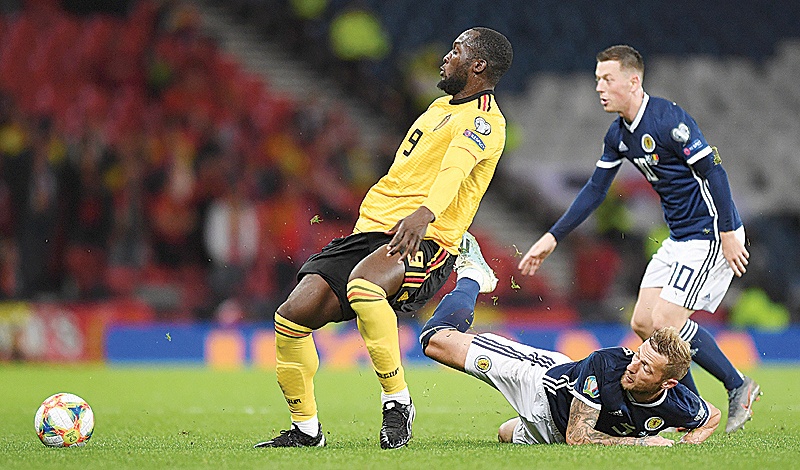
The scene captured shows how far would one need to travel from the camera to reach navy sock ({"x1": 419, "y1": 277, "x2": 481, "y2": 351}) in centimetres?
558

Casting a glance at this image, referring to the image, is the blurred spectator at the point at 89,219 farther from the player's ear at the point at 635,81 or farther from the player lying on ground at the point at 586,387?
the player lying on ground at the point at 586,387

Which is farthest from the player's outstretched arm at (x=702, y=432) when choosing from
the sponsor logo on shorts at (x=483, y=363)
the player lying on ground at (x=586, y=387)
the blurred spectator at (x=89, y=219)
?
the blurred spectator at (x=89, y=219)

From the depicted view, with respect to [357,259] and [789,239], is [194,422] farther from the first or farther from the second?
[789,239]

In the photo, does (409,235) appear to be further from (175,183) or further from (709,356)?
(175,183)

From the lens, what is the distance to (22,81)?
48.8 ft

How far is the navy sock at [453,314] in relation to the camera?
5.58 metres

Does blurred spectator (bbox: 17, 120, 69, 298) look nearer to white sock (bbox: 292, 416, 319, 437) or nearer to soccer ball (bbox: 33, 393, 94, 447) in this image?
soccer ball (bbox: 33, 393, 94, 447)

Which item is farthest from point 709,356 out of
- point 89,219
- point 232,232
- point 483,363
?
point 89,219

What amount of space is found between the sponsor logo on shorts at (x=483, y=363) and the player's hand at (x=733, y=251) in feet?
5.22

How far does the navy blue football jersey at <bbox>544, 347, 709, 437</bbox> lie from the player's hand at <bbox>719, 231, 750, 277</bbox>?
1.09 metres

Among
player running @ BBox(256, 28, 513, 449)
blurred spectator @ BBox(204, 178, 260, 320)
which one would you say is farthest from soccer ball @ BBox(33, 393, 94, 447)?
blurred spectator @ BBox(204, 178, 260, 320)

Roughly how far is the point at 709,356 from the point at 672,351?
1811 millimetres

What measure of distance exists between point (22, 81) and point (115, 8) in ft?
8.04

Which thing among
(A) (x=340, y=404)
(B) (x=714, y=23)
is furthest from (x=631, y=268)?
(A) (x=340, y=404)
